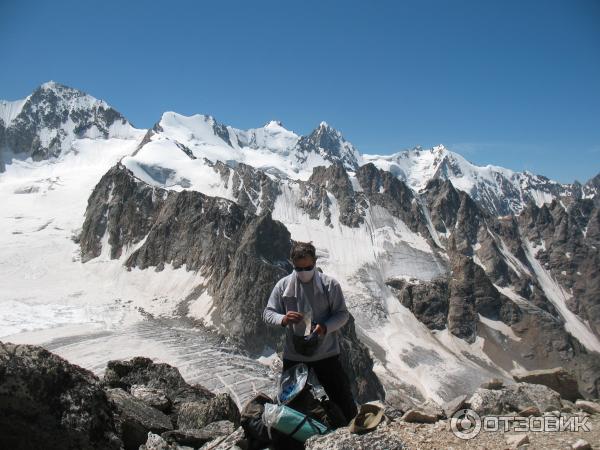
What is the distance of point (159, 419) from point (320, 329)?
5.18m

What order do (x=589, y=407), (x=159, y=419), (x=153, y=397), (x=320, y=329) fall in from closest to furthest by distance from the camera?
(x=320, y=329) → (x=159, y=419) → (x=589, y=407) → (x=153, y=397)

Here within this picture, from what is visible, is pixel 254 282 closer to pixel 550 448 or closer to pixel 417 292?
pixel 417 292

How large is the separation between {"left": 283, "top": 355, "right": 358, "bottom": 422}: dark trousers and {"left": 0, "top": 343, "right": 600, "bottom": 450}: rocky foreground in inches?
29.2

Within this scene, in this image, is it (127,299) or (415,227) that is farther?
(415,227)

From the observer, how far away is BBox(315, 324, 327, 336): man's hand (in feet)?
24.9

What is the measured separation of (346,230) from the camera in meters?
182

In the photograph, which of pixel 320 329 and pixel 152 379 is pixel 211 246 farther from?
pixel 320 329

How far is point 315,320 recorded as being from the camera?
7949mm

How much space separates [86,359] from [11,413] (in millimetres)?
63894

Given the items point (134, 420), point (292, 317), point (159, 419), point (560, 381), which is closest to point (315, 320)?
point (292, 317)

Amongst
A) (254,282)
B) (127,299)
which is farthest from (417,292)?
(127,299)

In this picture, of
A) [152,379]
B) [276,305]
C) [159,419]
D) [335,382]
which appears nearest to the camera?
[335,382]

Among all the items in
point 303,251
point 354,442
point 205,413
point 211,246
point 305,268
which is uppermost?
point 303,251

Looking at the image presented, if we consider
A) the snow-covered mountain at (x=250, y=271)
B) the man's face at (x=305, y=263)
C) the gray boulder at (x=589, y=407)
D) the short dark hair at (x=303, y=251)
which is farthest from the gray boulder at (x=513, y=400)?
the snow-covered mountain at (x=250, y=271)
